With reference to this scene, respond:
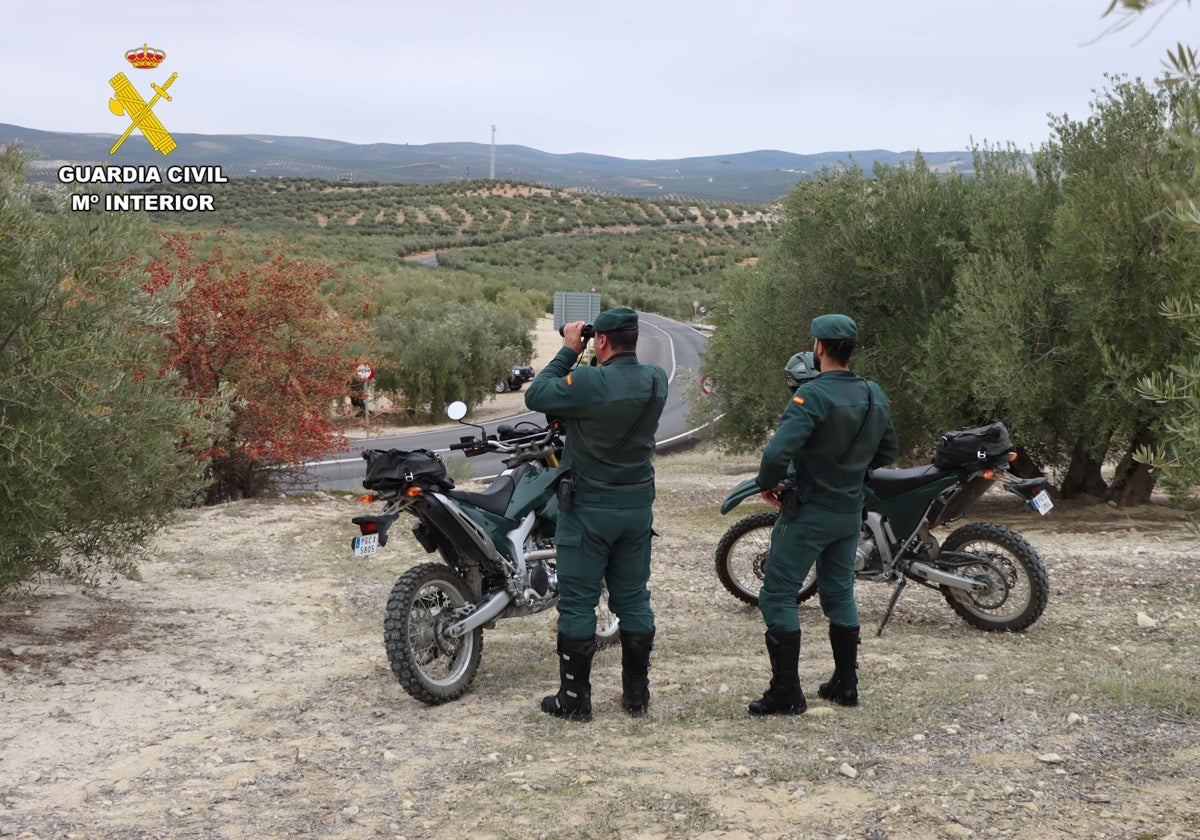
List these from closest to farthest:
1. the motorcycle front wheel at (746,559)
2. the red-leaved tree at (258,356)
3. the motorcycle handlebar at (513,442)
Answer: the motorcycle handlebar at (513,442) → the motorcycle front wheel at (746,559) → the red-leaved tree at (258,356)

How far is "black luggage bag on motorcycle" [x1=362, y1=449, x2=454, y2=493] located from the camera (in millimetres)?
5527

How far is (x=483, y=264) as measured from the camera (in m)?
65.9

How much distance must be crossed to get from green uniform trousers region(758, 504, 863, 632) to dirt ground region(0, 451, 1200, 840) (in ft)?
1.54

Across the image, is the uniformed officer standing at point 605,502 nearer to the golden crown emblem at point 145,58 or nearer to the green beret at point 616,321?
the green beret at point 616,321

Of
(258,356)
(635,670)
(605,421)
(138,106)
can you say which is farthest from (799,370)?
(138,106)

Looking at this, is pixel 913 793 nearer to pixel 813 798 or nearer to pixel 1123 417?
pixel 813 798

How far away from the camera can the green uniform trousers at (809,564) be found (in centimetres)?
538

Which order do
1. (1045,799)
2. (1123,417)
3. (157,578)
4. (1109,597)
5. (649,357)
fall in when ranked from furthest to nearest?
(649,357) < (1123,417) < (157,578) < (1109,597) < (1045,799)

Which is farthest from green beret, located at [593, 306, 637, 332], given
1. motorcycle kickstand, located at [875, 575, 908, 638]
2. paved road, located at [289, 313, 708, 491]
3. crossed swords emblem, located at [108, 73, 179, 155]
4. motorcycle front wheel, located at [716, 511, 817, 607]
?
crossed swords emblem, located at [108, 73, 179, 155]

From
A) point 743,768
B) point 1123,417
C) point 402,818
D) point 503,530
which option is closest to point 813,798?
point 743,768

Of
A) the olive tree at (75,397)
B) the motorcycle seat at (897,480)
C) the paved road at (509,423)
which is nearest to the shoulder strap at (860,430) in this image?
the motorcycle seat at (897,480)

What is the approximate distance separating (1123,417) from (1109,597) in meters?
3.93

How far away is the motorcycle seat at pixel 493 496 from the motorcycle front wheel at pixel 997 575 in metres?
2.83

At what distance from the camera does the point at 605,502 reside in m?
5.31
